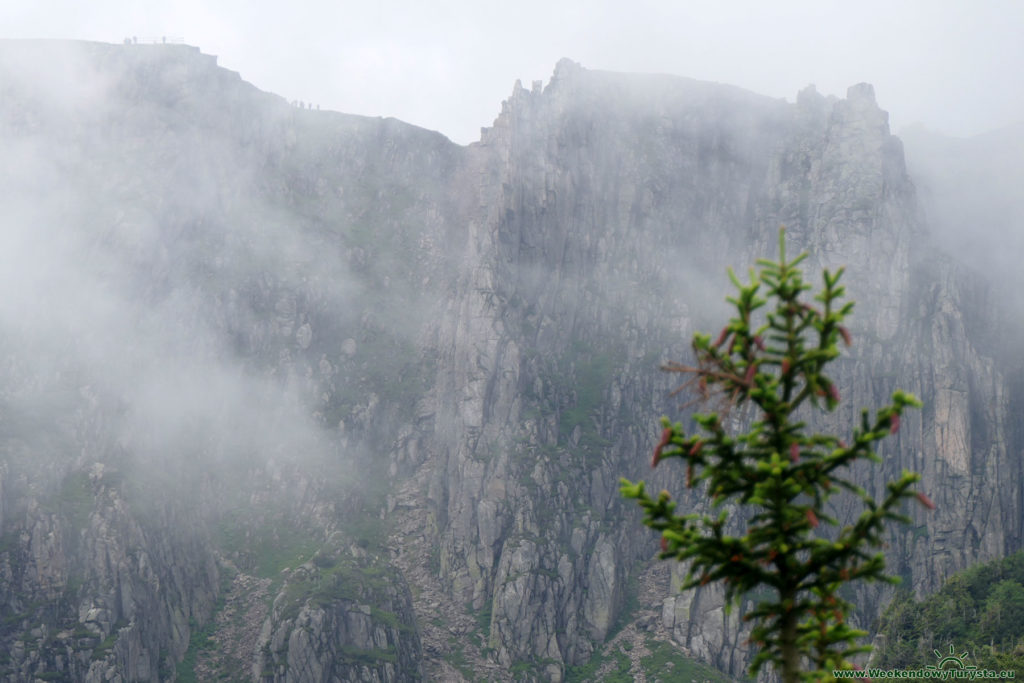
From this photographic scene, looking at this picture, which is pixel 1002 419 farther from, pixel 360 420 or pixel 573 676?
pixel 360 420

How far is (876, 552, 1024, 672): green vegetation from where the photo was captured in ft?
368

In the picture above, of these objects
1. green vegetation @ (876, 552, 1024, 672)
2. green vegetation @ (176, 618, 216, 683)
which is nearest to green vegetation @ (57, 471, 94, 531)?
green vegetation @ (176, 618, 216, 683)

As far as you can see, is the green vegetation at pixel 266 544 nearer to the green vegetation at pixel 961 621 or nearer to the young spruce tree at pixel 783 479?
the green vegetation at pixel 961 621

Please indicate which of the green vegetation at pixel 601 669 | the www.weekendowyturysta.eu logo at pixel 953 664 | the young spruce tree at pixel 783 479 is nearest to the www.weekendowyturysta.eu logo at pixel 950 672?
the www.weekendowyturysta.eu logo at pixel 953 664

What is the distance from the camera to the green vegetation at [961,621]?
112312mm

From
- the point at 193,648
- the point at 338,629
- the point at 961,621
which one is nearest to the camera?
the point at 961,621

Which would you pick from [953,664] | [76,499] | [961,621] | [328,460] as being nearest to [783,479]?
[953,664]

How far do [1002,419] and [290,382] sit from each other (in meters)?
157

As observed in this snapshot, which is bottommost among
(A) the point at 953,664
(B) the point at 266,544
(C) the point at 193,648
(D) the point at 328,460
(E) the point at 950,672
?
(C) the point at 193,648

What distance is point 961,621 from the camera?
121 meters

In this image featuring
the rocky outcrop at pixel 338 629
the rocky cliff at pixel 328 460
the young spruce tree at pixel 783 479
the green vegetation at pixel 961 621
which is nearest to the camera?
the young spruce tree at pixel 783 479

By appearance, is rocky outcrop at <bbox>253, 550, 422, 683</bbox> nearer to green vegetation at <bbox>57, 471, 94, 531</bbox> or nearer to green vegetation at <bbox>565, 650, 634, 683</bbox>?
green vegetation at <bbox>565, 650, 634, 683</bbox>

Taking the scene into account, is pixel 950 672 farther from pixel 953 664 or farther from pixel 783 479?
pixel 783 479

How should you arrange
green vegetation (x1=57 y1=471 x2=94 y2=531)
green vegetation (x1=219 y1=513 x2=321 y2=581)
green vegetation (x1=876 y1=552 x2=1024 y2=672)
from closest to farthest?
green vegetation (x1=876 y1=552 x2=1024 y2=672)
green vegetation (x1=57 y1=471 x2=94 y2=531)
green vegetation (x1=219 y1=513 x2=321 y2=581)
